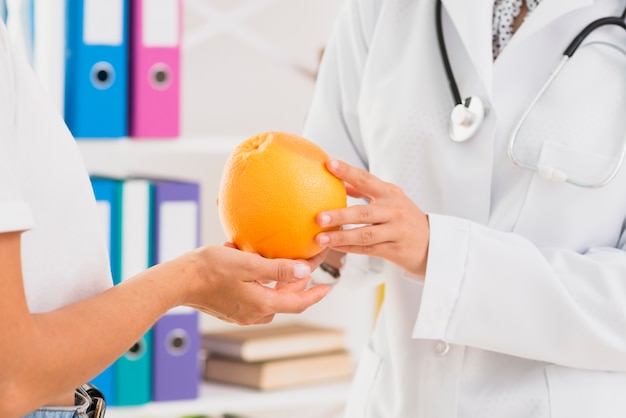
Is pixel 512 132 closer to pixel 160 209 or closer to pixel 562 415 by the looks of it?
pixel 562 415

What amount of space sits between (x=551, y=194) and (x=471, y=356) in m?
0.26

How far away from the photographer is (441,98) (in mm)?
1315

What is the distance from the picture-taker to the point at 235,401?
2.03 meters

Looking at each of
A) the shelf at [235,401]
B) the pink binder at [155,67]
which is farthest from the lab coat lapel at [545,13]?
the shelf at [235,401]

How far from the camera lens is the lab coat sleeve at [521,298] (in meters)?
1.19

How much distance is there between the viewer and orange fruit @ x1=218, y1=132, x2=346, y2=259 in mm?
1099

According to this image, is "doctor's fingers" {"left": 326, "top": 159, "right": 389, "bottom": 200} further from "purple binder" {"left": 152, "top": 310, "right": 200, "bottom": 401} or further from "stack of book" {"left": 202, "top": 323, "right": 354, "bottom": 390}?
"stack of book" {"left": 202, "top": 323, "right": 354, "bottom": 390}

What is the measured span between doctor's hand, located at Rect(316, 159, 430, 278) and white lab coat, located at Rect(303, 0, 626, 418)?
0.11 ft

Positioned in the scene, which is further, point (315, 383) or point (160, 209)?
point (315, 383)

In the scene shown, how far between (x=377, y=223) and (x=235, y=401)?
101 centimetres

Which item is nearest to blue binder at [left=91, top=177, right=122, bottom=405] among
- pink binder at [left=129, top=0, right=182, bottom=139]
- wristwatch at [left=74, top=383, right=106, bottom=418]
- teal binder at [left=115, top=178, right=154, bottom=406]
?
teal binder at [left=115, top=178, right=154, bottom=406]

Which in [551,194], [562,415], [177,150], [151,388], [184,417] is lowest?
[184,417]

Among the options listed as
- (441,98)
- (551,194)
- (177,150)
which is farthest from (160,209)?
(551,194)

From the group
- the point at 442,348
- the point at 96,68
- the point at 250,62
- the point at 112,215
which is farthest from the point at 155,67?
the point at 442,348
